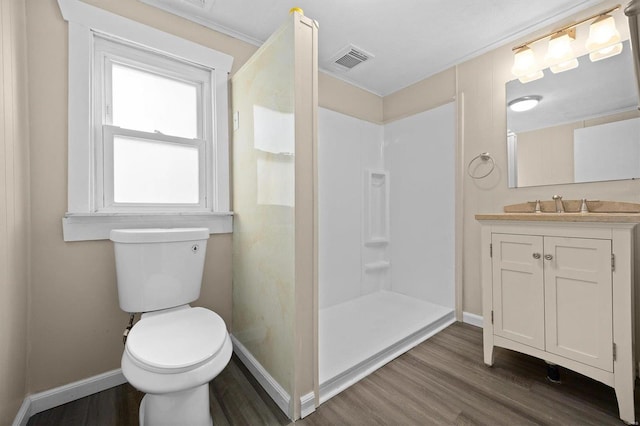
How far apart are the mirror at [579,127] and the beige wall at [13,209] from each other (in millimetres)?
2807

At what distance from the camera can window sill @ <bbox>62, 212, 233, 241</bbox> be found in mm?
1384

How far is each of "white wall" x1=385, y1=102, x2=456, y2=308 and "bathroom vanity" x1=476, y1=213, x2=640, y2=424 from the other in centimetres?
84

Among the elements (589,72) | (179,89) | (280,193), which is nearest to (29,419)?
(280,193)

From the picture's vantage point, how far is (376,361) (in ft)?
5.52

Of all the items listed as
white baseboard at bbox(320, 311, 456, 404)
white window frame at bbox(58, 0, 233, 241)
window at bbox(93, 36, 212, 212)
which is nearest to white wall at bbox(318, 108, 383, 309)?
white baseboard at bbox(320, 311, 456, 404)

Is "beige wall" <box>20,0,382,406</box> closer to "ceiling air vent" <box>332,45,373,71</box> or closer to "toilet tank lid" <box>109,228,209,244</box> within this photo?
"toilet tank lid" <box>109,228,209,244</box>

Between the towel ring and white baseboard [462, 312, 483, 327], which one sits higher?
the towel ring

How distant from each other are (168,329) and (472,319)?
7.22 ft

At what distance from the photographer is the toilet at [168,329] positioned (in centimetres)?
96

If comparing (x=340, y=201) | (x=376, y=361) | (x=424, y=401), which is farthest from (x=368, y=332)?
(x=340, y=201)

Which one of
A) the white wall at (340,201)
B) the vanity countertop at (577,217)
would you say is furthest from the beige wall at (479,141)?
the white wall at (340,201)

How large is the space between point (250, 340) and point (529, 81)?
2.57 meters

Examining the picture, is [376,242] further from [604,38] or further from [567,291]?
[604,38]

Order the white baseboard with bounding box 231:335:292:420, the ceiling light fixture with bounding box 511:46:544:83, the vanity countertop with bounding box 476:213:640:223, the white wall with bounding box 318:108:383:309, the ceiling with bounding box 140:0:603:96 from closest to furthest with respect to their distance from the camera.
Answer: the vanity countertop with bounding box 476:213:640:223 → the white baseboard with bounding box 231:335:292:420 → the ceiling with bounding box 140:0:603:96 → the ceiling light fixture with bounding box 511:46:544:83 → the white wall with bounding box 318:108:383:309
